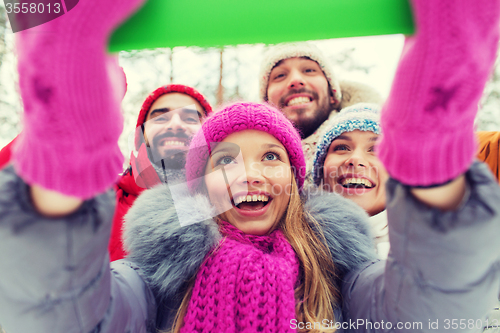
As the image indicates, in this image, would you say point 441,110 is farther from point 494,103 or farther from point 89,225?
point 494,103

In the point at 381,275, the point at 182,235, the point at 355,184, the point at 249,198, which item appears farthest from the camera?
the point at 355,184

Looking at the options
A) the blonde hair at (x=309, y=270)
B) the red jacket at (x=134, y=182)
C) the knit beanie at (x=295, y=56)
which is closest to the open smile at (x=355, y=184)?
the blonde hair at (x=309, y=270)

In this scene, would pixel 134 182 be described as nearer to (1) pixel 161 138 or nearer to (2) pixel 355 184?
(1) pixel 161 138

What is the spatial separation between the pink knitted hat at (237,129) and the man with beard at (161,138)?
672 millimetres

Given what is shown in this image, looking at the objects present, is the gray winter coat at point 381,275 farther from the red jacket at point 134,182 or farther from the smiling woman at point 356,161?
the red jacket at point 134,182

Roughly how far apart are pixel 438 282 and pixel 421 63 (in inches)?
19.3

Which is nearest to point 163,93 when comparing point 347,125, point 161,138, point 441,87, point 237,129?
point 161,138

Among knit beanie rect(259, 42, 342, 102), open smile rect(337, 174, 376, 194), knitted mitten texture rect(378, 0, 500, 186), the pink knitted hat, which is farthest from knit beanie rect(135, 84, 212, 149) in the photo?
knitted mitten texture rect(378, 0, 500, 186)

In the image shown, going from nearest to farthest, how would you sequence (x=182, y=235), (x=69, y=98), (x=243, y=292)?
1. (x=69, y=98)
2. (x=243, y=292)
3. (x=182, y=235)

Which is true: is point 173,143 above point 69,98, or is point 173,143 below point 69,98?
below

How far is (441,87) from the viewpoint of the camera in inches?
19.0

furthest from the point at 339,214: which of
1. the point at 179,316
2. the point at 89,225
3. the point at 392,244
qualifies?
the point at 89,225

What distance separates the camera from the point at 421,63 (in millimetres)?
497

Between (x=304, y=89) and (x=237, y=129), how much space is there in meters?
1.24
